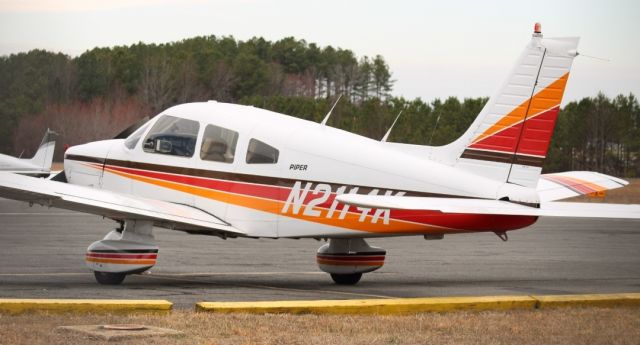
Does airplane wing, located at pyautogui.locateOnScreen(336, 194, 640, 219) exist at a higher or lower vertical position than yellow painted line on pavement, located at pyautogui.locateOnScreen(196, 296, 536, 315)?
higher

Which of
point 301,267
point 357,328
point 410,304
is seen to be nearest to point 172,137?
point 301,267

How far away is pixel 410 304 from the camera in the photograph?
12.9 m

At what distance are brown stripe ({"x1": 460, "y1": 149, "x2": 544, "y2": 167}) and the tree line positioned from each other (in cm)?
3655

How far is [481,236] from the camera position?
27.9 metres

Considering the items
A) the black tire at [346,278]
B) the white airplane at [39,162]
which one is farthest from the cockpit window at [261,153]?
the white airplane at [39,162]

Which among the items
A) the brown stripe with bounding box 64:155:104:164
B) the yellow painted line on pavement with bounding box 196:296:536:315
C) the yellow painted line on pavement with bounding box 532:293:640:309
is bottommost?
the yellow painted line on pavement with bounding box 196:296:536:315

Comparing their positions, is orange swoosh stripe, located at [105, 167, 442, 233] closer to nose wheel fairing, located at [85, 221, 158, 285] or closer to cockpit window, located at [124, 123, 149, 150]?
cockpit window, located at [124, 123, 149, 150]

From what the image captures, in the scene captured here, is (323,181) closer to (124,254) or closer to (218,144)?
(218,144)

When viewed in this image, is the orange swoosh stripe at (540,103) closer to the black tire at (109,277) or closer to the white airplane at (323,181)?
the white airplane at (323,181)

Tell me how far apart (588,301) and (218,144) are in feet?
18.8

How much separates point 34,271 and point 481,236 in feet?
44.6

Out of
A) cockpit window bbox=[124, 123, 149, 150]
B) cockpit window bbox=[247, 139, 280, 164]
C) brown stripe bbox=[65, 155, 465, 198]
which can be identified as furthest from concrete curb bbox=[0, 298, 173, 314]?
cockpit window bbox=[124, 123, 149, 150]

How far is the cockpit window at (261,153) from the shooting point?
15688 millimetres

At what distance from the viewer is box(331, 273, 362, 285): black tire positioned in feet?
55.2
